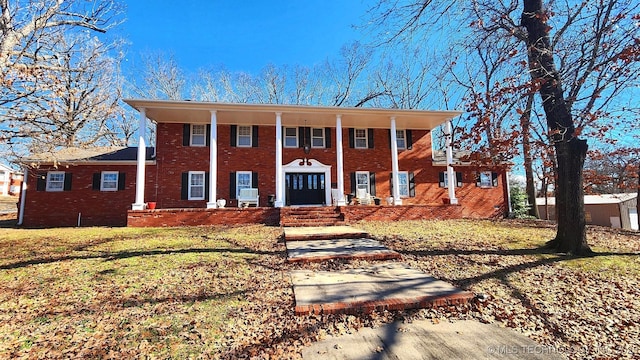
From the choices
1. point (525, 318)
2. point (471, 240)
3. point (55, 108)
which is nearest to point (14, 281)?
point (55, 108)

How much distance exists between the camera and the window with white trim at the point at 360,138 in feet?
51.5

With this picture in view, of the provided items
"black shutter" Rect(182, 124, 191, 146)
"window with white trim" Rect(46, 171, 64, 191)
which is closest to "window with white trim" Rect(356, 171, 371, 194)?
"black shutter" Rect(182, 124, 191, 146)

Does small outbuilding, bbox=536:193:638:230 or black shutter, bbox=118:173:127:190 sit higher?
black shutter, bbox=118:173:127:190

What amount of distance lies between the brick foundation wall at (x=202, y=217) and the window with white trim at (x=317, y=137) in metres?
4.90

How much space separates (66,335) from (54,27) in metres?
10.7

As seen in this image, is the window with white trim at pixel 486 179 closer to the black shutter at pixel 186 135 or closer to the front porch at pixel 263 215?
the front porch at pixel 263 215

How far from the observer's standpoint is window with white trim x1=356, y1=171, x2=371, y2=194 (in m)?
15.4

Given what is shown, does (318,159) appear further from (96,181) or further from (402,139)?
(96,181)

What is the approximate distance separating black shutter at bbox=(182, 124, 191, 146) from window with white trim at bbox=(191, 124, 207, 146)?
0.47 feet

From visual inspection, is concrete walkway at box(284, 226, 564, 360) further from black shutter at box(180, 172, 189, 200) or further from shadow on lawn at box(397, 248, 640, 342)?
black shutter at box(180, 172, 189, 200)

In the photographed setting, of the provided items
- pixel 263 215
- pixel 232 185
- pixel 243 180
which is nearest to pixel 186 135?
pixel 232 185

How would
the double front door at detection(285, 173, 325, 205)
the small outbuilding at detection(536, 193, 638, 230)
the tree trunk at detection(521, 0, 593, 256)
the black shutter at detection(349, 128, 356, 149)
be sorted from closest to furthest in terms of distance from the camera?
the tree trunk at detection(521, 0, 593, 256) < the double front door at detection(285, 173, 325, 205) < the black shutter at detection(349, 128, 356, 149) < the small outbuilding at detection(536, 193, 638, 230)

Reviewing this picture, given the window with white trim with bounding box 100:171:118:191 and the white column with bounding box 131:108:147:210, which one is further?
the window with white trim with bounding box 100:171:118:191

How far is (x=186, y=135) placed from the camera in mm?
14258
